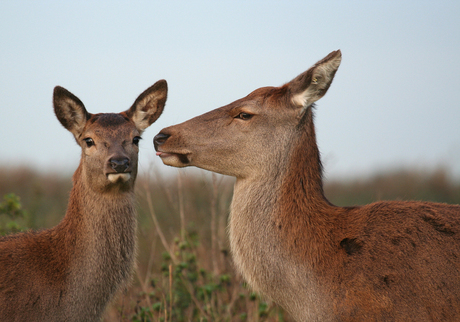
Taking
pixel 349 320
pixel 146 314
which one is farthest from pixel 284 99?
pixel 146 314

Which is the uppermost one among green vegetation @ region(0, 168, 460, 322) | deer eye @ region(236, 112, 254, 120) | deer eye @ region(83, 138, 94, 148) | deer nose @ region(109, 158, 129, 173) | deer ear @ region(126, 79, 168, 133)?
deer ear @ region(126, 79, 168, 133)

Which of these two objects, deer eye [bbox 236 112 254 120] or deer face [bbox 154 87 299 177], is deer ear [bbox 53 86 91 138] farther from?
deer eye [bbox 236 112 254 120]

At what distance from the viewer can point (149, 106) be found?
6531 millimetres

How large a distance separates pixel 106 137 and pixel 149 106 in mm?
1048

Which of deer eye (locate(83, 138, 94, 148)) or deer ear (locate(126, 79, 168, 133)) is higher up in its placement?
deer ear (locate(126, 79, 168, 133))

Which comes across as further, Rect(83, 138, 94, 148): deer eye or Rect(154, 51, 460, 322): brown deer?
Rect(83, 138, 94, 148): deer eye

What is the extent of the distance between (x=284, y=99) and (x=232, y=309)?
13.8 feet

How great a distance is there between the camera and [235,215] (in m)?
4.98

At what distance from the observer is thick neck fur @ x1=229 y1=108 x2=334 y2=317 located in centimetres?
455

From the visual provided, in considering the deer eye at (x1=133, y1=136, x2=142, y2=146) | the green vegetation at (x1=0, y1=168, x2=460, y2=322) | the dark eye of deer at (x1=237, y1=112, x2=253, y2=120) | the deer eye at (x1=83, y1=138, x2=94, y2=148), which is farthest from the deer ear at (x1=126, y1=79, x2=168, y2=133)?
the dark eye of deer at (x1=237, y1=112, x2=253, y2=120)

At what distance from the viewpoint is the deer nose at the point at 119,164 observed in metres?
5.32

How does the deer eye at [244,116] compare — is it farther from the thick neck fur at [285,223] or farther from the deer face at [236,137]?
the thick neck fur at [285,223]

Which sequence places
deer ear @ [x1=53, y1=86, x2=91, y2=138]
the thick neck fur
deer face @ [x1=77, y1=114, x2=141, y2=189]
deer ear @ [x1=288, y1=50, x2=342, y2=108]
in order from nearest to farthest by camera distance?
the thick neck fur, deer ear @ [x1=288, y1=50, x2=342, y2=108], deer face @ [x1=77, y1=114, x2=141, y2=189], deer ear @ [x1=53, y1=86, x2=91, y2=138]

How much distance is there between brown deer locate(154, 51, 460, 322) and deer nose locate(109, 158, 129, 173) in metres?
0.44
